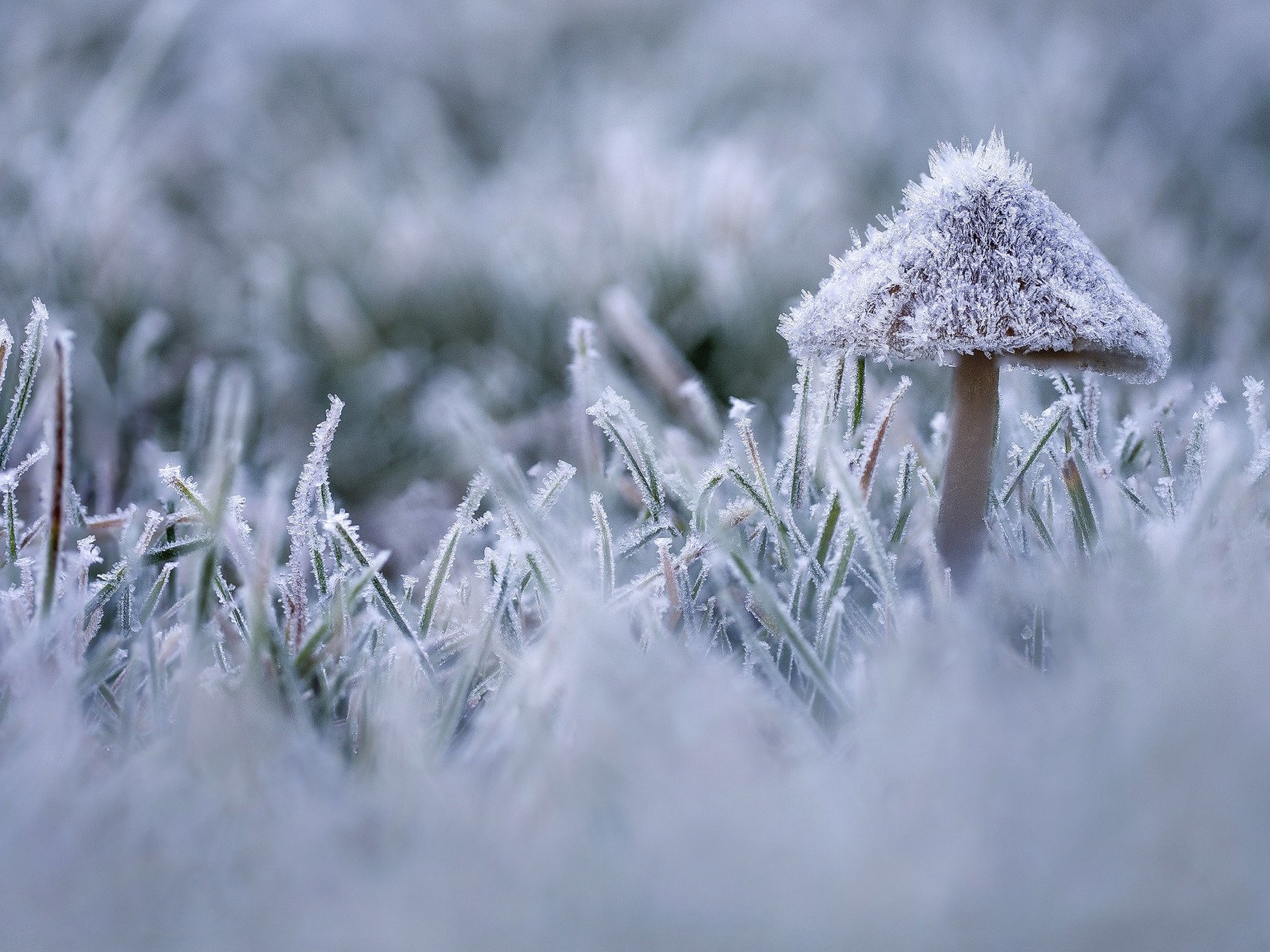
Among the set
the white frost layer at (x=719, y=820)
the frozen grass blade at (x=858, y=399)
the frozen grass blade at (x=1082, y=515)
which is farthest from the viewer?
the frozen grass blade at (x=858, y=399)

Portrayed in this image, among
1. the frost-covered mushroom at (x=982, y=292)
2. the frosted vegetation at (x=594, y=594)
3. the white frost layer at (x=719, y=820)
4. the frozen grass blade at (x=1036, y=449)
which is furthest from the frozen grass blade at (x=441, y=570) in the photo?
the frozen grass blade at (x=1036, y=449)

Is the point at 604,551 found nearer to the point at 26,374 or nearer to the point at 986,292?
the point at 986,292

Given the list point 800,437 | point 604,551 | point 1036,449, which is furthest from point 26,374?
point 1036,449

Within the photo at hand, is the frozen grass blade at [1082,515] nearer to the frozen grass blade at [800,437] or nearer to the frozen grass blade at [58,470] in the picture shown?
the frozen grass blade at [800,437]

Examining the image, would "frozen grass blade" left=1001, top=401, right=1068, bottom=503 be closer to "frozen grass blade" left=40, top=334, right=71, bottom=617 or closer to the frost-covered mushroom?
the frost-covered mushroom


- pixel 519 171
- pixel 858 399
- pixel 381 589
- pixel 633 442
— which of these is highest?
pixel 519 171

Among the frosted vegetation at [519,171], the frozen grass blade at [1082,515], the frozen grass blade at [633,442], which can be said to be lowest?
the frozen grass blade at [633,442]

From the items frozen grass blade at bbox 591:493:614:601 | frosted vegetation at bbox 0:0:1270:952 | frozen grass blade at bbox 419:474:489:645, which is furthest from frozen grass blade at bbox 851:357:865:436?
frozen grass blade at bbox 419:474:489:645
